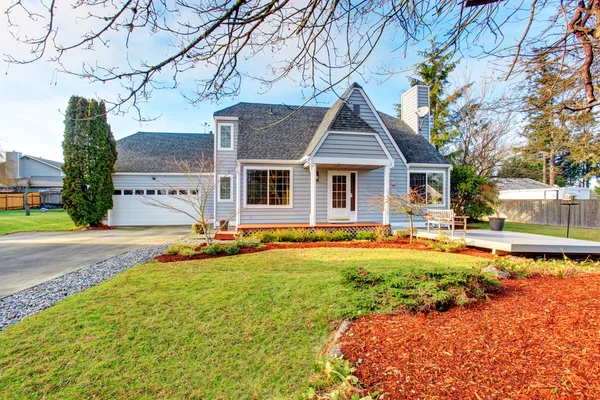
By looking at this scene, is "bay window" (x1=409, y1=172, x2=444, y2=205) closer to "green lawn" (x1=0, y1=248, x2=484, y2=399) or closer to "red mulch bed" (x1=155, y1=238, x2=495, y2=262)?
"red mulch bed" (x1=155, y1=238, x2=495, y2=262)

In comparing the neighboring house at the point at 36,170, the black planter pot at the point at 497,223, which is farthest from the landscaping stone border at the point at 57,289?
the neighboring house at the point at 36,170

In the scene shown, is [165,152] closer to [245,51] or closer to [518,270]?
[245,51]

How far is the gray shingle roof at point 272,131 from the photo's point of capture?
41.1 ft

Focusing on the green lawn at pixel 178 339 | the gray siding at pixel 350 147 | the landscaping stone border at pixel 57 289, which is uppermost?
the gray siding at pixel 350 147

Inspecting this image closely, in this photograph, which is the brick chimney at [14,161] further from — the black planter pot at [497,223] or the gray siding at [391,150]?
the black planter pot at [497,223]

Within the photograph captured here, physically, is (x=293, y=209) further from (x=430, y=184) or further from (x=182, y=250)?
(x=430, y=184)

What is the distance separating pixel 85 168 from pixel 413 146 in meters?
17.3

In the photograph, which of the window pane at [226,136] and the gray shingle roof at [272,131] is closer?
the gray shingle roof at [272,131]

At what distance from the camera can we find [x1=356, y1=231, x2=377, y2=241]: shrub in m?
11.0

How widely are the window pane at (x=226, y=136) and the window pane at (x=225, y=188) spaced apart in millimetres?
1674

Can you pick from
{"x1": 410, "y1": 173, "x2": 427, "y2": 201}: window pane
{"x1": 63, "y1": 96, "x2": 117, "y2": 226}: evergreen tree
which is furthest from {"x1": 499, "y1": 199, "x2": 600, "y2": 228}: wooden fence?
{"x1": 63, "y1": 96, "x2": 117, "y2": 226}: evergreen tree

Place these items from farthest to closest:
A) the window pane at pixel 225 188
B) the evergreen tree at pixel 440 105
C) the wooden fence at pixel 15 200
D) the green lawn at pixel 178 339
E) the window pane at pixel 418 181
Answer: the wooden fence at pixel 15 200 < the evergreen tree at pixel 440 105 < the window pane at pixel 225 188 < the window pane at pixel 418 181 < the green lawn at pixel 178 339

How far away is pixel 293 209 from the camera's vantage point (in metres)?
12.6

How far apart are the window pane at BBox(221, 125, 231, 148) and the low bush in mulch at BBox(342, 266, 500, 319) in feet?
38.6
